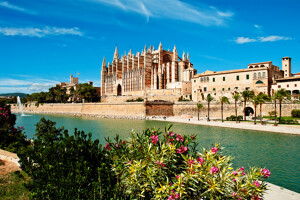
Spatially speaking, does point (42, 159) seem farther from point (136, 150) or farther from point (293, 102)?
point (293, 102)

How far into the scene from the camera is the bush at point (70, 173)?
470 cm

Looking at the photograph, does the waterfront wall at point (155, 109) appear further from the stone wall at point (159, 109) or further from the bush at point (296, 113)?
the bush at point (296, 113)

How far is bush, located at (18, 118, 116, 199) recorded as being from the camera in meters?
4.70

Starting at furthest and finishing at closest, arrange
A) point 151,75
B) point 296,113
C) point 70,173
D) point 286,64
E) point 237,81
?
point 151,75, point 286,64, point 237,81, point 296,113, point 70,173

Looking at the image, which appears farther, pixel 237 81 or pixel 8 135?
pixel 237 81

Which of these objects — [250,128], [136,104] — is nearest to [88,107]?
[136,104]

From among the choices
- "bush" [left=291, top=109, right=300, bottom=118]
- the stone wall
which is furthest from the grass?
the stone wall

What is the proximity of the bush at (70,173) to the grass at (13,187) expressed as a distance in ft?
4.72

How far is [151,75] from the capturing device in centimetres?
7200

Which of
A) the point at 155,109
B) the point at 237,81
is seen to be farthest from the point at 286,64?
the point at 155,109

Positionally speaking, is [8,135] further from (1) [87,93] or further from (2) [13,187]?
(1) [87,93]

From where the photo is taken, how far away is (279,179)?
1002 cm

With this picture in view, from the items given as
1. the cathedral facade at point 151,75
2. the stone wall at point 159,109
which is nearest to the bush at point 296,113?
the stone wall at point 159,109

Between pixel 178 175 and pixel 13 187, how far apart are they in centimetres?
610
